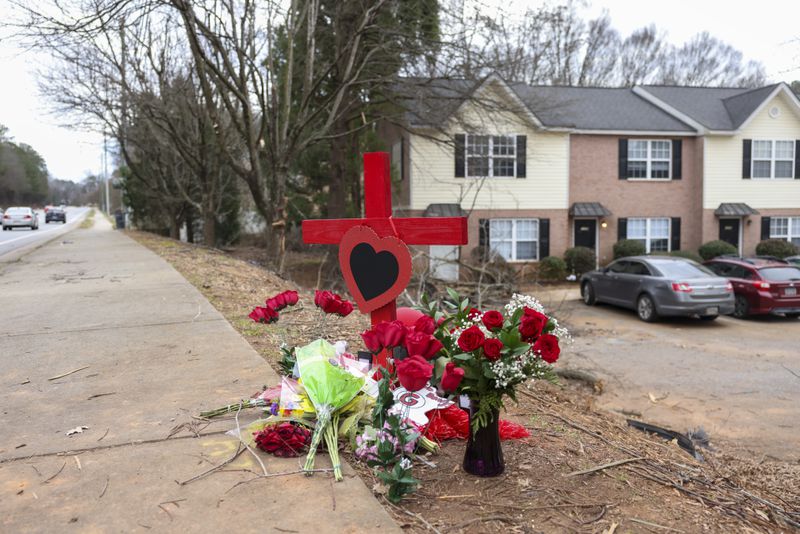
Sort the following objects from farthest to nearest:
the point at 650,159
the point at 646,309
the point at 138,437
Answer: the point at 650,159, the point at 646,309, the point at 138,437

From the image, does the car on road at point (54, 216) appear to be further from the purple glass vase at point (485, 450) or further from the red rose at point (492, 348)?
the red rose at point (492, 348)

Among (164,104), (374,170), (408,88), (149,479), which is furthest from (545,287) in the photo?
(149,479)

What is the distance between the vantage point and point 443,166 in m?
22.3

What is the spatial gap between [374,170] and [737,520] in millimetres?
2797

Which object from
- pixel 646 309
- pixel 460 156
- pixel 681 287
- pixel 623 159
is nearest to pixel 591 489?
pixel 681 287

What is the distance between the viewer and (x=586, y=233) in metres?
24.1

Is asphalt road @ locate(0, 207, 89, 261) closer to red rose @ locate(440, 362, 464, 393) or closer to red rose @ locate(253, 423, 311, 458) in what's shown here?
red rose @ locate(253, 423, 311, 458)

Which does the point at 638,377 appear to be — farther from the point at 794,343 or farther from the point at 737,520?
the point at 737,520

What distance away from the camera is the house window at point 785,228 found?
24938mm

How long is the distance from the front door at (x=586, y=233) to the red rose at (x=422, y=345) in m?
22.1

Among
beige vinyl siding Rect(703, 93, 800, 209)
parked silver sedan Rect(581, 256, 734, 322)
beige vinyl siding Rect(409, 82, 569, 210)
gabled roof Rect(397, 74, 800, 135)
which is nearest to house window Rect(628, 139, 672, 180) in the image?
gabled roof Rect(397, 74, 800, 135)

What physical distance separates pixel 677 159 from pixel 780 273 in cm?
1097

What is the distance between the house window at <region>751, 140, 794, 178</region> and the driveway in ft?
40.9

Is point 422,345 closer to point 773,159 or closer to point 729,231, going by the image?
point 729,231
